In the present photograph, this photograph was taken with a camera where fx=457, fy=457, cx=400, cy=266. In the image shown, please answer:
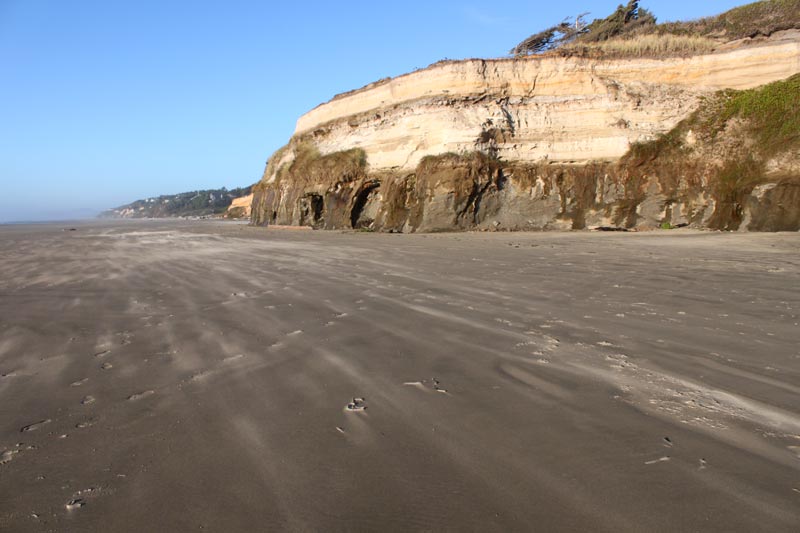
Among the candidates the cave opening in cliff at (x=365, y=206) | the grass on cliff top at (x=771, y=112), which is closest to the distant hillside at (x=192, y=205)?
the cave opening in cliff at (x=365, y=206)

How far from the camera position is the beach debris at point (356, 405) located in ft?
8.00

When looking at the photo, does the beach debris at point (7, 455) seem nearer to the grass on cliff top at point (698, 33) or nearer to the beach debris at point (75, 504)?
the beach debris at point (75, 504)

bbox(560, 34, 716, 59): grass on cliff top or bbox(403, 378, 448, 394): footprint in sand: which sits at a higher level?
bbox(560, 34, 716, 59): grass on cliff top

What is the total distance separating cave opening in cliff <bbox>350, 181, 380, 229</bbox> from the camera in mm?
20750

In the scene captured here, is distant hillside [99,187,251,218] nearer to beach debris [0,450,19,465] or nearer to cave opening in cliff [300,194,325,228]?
cave opening in cliff [300,194,325,228]

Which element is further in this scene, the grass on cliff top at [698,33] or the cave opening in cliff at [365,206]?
the cave opening in cliff at [365,206]

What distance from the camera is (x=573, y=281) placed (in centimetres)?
589

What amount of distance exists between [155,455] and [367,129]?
20604 millimetres

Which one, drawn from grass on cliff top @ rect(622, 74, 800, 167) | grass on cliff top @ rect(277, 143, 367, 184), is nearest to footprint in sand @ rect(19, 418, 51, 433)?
grass on cliff top @ rect(622, 74, 800, 167)

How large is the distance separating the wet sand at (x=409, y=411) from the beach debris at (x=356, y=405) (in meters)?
0.04

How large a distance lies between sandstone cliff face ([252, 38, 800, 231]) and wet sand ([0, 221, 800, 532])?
1110cm

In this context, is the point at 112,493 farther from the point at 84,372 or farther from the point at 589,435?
the point at 589,435

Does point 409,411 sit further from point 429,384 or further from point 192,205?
point 192,205

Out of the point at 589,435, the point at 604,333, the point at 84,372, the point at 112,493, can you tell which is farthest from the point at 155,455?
the point at 604,333
